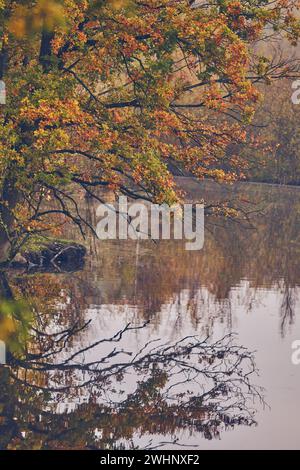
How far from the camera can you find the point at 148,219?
171 ft

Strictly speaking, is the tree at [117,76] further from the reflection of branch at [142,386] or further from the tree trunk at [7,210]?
the reflection of branch at [142,386]

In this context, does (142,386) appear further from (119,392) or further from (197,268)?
(197,268)

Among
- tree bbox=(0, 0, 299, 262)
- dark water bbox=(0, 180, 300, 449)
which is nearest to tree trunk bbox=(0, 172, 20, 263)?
tree bbox=(0, 0, 299, 262)

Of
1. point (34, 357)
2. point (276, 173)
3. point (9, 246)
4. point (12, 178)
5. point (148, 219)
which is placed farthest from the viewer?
point (276, 173)

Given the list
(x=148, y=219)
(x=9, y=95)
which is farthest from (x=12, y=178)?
(x=148, y=219)

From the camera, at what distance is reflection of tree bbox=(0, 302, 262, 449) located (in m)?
15.6

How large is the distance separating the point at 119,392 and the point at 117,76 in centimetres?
→ 1214

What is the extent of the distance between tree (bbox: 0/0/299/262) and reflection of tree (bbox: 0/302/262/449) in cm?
505

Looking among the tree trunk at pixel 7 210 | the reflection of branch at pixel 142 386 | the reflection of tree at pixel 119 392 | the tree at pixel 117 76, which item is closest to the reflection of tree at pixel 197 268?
the tree trunk at pixel 7 210

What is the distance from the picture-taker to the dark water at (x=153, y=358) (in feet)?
52.0

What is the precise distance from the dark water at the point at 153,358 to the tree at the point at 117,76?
11.4ft

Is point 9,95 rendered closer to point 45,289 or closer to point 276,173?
point 45,289

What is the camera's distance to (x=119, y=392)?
17953 mm

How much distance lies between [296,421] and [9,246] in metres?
16.3
